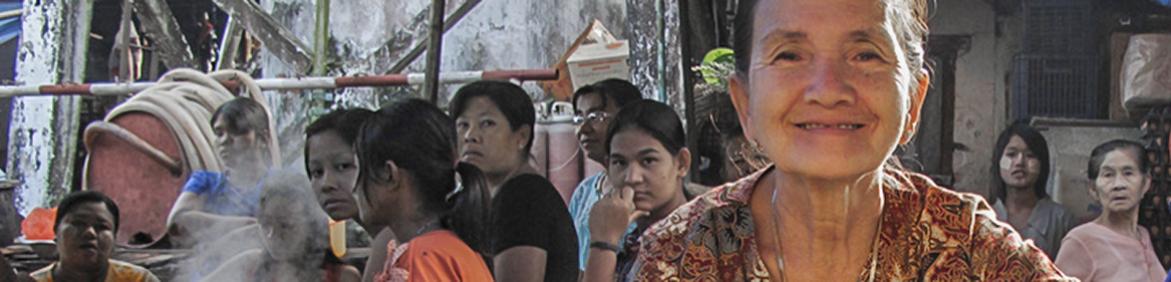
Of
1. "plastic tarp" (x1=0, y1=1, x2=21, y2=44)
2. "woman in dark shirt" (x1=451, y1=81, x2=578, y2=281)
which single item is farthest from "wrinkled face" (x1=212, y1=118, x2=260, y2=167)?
"plastic tarp" (x1=0, y1=1, x2=21, y2=44)

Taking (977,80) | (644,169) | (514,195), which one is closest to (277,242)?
(514,195)

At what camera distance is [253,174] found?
4.08 m

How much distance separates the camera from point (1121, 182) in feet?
14.2

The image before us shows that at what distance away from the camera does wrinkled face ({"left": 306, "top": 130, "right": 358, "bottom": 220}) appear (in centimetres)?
339

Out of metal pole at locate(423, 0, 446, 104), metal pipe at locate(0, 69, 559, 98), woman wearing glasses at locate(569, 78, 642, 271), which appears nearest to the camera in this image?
metal pole at locate(423, 0, 446, 104)

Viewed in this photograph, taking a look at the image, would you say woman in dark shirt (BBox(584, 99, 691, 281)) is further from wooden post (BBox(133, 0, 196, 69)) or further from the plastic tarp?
the plastic tarp

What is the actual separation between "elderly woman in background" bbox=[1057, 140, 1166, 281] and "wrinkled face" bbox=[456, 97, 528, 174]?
1930 millimetres

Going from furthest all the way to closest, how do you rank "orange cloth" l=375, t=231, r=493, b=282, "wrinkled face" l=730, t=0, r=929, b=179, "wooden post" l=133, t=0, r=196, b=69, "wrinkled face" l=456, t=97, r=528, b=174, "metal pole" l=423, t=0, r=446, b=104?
"wooden post" l=133, t=0, r=196, b=69 → "wrinkled face" l=456, t=97, r=528, b=174 → "metal pole" l=423, t=0, r=446, b=104 → "orange cloth" l=375, t=231, r=493, b=282 → "wrinkled face" l=730, t=0, r=929, b=179

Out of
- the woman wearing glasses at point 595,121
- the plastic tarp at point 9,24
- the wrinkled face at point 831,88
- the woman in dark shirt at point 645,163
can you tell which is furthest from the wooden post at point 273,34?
the plastic tarp at point 9,24

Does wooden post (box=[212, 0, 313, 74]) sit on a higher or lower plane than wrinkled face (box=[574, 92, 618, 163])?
higher

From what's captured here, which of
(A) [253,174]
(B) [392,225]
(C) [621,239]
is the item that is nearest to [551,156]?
(A) [253,174]

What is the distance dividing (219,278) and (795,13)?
8.74 ft

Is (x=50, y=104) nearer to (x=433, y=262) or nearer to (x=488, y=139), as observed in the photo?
(x=488, y=139)

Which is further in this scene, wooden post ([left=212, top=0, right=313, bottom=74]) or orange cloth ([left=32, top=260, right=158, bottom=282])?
wooden post ([left=212, top=0, right=313, bottom=74])
